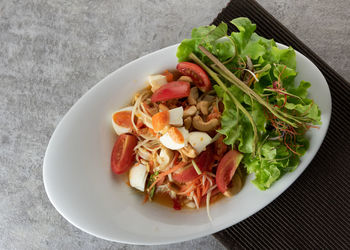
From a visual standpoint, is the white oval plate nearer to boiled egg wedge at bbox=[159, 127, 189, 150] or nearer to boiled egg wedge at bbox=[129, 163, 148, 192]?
boiled egg wedge at bbox=[129, 163, 148, 192]

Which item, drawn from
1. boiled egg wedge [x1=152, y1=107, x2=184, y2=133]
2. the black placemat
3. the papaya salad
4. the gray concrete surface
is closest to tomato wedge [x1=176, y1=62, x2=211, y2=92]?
the papaya salad

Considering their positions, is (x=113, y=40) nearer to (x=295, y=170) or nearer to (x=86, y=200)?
(x=86, y=200)

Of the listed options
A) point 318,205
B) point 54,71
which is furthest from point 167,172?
point 54,71

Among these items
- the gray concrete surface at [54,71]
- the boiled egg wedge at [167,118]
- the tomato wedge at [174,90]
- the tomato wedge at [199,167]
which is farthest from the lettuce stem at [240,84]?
the gray concrete surface at [54,71]

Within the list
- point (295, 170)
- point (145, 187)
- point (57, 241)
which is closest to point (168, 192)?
point (145, 187)

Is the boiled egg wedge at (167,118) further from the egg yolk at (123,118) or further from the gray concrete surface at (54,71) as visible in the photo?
the gray concrete surface at (54,71)
